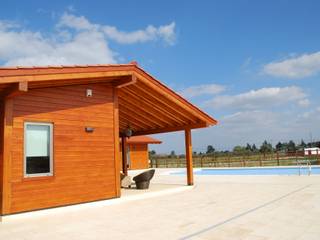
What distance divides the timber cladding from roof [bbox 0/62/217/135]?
38 cm

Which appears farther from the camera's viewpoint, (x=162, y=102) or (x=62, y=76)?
A: (x=162, y=102)

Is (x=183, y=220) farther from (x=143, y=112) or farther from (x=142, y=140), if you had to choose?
(x=142, y=140)

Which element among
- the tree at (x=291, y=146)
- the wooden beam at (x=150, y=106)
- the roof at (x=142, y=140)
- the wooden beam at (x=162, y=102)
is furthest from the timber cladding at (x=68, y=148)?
the tree at (x=291, y=146)

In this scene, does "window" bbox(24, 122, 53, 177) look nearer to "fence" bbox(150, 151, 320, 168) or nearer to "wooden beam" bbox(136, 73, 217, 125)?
"wooden beam" bbox(136, 73, 217, 125)

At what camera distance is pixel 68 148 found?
927 cm

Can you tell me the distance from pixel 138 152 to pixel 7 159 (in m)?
22.1

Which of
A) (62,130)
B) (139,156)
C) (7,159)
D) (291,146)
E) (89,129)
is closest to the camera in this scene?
(7,159)

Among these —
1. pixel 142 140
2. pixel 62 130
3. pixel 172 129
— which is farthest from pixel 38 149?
pixel 142 140

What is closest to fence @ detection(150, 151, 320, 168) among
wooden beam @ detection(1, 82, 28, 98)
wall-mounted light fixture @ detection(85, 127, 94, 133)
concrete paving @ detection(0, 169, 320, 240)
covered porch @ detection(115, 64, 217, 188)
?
covered porch @ detection(115, 64, 217, 188)

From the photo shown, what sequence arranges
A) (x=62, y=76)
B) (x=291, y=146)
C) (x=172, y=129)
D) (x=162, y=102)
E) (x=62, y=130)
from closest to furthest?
(x=62, y=76) → (x=62, y=130) → (x=162, y=102) → (x=172, y=129) → (x=291, y=146)

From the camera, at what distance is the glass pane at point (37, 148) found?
8.34 m

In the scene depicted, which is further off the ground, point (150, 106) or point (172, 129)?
point (150, 106)

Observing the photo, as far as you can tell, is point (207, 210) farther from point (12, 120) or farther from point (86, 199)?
point (12, 120)

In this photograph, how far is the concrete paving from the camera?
6137 mm
